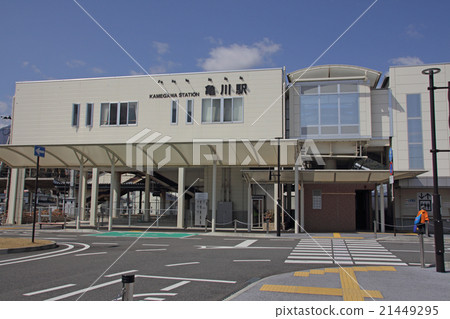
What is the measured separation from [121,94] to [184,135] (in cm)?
663

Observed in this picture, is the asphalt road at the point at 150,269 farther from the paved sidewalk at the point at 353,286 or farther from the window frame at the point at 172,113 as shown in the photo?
the window frame at the point at 172,113

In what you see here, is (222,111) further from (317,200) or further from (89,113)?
(89,113)

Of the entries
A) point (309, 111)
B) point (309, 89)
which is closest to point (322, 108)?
point (309, 111)

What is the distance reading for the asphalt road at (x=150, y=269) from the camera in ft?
25.9

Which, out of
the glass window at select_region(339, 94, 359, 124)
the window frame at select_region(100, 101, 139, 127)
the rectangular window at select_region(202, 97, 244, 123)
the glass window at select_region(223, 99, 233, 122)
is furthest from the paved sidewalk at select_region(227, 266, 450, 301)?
the window frame at select_region(100, 101, 139, 127)

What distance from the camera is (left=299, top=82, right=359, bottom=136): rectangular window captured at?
31719 millimetres

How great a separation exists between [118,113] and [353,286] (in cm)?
2974

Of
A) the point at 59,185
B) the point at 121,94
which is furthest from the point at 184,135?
the point at 59,185

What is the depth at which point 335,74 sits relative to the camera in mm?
32844

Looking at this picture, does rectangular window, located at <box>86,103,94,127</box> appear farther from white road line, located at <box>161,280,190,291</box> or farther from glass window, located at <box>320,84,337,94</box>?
white road line, located at <box>161,280,190,291</box>

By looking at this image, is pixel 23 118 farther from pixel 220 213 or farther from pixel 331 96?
pixel 331 96

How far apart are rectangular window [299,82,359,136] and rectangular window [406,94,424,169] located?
404cm

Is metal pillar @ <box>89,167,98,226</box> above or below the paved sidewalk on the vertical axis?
above
